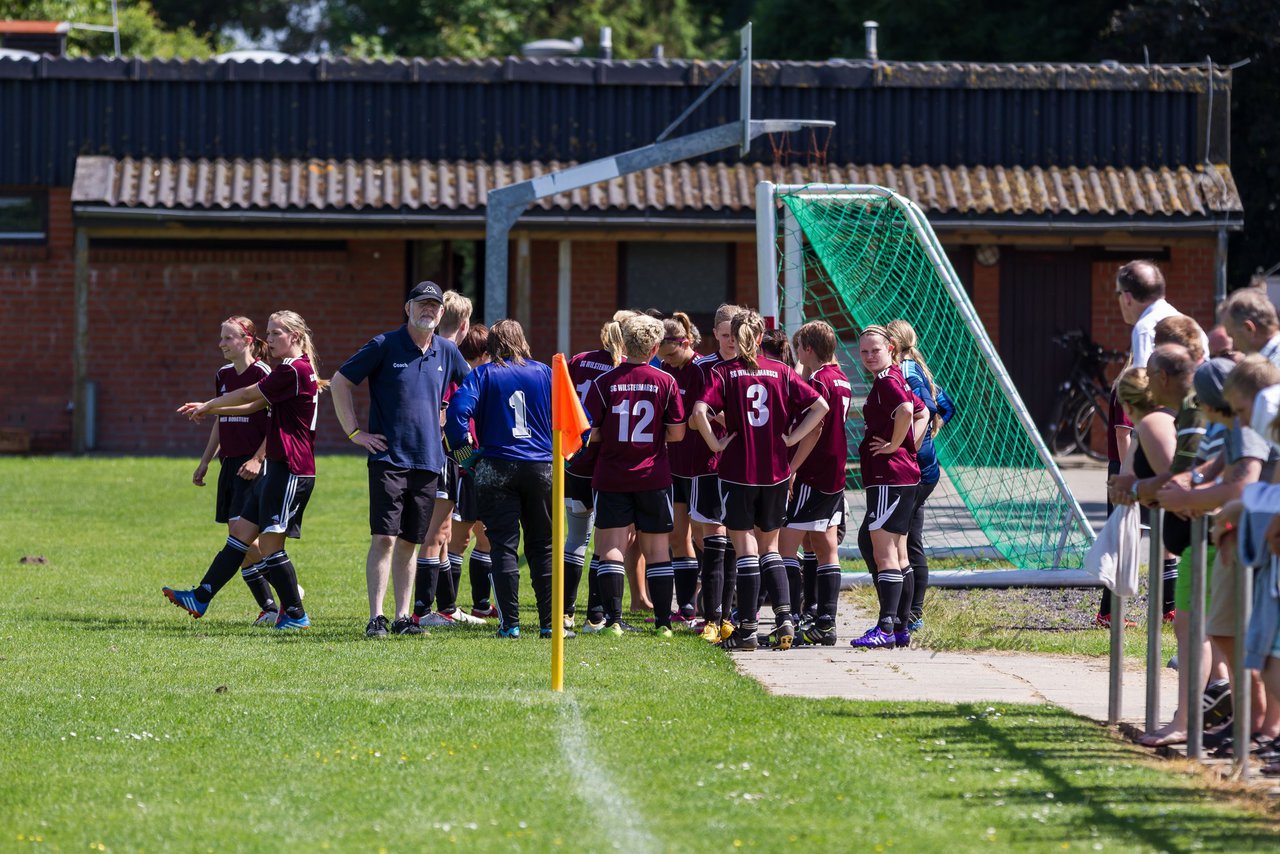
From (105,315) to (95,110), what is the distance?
258 cm

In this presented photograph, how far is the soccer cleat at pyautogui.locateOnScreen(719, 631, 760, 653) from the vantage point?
9.30 meters

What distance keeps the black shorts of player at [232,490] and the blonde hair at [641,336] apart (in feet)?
7.63

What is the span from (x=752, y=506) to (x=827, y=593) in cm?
66

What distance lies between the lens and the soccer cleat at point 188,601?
10070 mm

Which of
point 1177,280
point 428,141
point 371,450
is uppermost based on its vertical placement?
point 428,141

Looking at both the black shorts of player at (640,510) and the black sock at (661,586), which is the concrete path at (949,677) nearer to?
the black sock at (661,586)

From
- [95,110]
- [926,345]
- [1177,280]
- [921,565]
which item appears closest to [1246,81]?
[1177,280]

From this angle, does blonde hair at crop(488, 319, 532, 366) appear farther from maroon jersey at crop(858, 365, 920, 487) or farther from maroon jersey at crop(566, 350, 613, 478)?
maroon jersey at crop(858, 365, 920, 487)

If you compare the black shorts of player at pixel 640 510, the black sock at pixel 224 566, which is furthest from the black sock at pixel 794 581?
the black sock at pixel 224 566

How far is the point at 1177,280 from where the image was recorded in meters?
23.0

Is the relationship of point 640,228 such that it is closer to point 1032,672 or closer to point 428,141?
point 428,141

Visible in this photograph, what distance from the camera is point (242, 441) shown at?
10164mm

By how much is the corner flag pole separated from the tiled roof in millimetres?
13258

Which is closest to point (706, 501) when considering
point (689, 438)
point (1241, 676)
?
point (689, 438)
